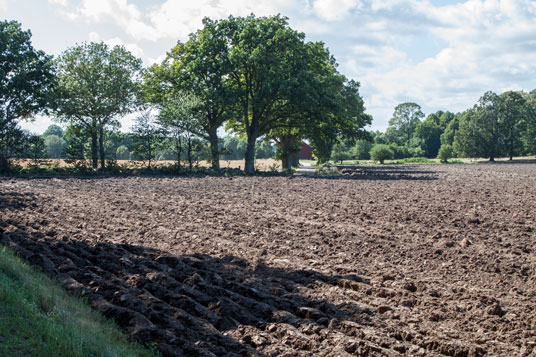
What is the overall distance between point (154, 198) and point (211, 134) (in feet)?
78.2

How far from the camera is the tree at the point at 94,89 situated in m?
38.5

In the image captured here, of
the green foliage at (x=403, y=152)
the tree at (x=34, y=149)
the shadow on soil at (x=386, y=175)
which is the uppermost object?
the green foliage at (x=403, y=152)

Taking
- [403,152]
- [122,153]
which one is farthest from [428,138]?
[122,153]

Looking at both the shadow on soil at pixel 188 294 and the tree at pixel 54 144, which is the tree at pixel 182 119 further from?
the tree at pixel 54 144

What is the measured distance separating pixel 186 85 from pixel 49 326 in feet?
121

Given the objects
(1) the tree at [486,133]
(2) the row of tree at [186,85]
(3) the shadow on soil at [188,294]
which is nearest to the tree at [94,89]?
(2) the row of tree at [186,85]

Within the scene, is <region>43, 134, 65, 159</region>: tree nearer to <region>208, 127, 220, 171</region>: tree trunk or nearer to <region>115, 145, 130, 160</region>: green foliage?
<region>115, 145, 130, 160</region>: green foliage

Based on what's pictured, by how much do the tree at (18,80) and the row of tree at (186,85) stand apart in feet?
0.26

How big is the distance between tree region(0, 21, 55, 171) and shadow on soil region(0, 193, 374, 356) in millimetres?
30727

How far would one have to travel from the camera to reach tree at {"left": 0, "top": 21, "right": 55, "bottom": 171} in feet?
115

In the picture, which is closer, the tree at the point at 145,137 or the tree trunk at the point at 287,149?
the tree at the point at 145,137

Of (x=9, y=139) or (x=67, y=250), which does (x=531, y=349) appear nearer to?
(x=67, y=250)

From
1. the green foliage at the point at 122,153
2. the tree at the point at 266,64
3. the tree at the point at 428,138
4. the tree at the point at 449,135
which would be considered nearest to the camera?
the tree at the point at 266,64

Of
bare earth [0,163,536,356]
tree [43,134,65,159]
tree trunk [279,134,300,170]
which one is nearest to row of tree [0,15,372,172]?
tree trunk [279,134,300,170]
